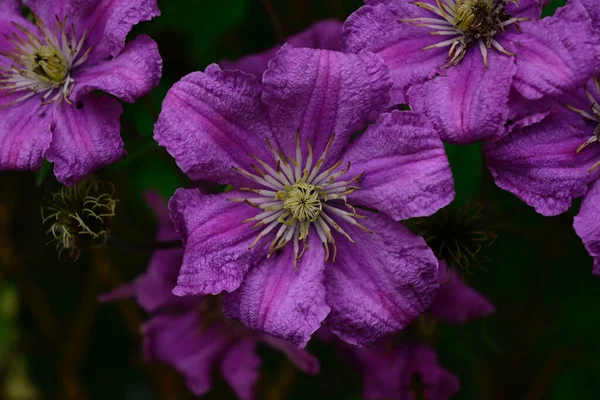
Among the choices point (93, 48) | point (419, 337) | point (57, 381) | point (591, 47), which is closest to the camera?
point (591, 47)

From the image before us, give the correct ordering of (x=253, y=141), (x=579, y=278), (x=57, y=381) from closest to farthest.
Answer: (x=253, y=141) < (x=579, y=278) < (x=57, y=381)

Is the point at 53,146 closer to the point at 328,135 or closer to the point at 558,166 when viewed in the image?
the point at 328,135

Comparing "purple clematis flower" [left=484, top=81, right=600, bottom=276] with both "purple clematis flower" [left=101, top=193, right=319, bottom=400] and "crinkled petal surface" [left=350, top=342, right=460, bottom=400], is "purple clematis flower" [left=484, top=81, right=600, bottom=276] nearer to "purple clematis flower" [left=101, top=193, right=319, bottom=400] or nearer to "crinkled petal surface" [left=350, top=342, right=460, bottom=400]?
"crinkled petal surface" [left=350, top=342, right=460, bottom=400]

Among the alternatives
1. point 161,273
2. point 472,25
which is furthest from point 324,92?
point 161,273

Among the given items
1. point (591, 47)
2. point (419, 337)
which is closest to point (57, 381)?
point (419, 337)

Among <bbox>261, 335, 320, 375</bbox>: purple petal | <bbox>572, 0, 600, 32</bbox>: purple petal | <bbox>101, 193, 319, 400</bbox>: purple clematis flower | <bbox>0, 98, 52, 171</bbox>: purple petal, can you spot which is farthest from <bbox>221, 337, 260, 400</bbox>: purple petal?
<bbox>572, 0, 600, 32</bbox>: purple petal

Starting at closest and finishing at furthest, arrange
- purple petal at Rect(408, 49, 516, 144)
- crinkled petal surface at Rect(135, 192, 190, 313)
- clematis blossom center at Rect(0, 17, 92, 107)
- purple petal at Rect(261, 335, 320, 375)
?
purple petal at Rect(408, 49, 516, 144) < clematis blossom center at Rect(0, 17, 92, 107) < purple petal at Rect(261, 335, 320, 375) < crinkled petal surface at Rect(135, 192, 190, 313)

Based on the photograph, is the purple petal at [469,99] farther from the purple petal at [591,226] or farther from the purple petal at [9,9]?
the purple petal at [9,9]
